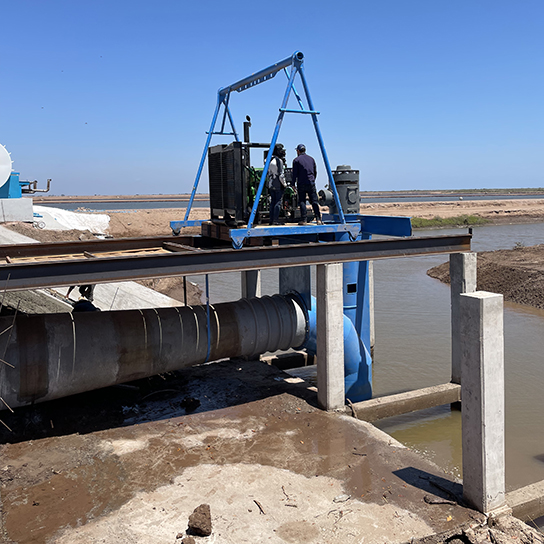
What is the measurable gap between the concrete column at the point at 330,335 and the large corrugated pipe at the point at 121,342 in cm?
142

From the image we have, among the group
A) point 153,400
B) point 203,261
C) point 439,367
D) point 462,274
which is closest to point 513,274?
Answer: point 439,367

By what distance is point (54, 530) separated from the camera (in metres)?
5.93

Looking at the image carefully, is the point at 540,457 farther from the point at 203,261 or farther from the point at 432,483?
the point at 203,261

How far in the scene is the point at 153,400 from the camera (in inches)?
384

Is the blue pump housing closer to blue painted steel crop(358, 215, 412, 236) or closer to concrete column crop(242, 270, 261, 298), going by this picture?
blue painted steel crop(358, 215, 412, 236)

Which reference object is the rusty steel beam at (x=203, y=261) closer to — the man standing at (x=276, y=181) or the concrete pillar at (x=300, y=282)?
the man standing at (x=276, y=181)

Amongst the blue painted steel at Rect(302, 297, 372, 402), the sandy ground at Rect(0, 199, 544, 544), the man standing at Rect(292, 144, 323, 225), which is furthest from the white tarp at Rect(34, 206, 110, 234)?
the man standing at Rect(292, 144, 323, 225)

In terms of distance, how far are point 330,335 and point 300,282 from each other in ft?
7.41

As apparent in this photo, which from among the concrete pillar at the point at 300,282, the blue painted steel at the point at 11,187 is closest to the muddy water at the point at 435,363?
the concrete pillar at the point at 300,282

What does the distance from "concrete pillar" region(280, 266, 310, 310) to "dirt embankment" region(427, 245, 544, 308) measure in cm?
1330

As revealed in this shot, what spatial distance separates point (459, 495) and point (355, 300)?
16.4ft

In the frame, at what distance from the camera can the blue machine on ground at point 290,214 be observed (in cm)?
869

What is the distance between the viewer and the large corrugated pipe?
8.09 meters

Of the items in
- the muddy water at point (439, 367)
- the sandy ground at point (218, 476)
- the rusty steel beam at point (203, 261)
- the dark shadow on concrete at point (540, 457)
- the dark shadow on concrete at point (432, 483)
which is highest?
the rusty steel beam at point (203, 261)
